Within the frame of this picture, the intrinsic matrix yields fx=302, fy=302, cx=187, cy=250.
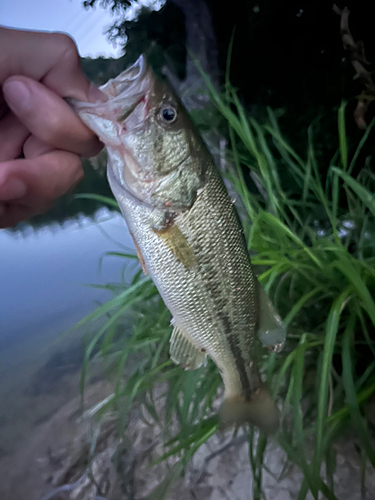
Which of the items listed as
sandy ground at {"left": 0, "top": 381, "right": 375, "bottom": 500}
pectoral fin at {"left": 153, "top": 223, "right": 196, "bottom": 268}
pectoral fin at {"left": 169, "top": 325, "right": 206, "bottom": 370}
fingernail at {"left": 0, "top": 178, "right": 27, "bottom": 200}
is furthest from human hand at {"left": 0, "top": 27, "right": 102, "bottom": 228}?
sandy ground at {"left": 0, "top": 381, "right": 375, "bottom": 500}

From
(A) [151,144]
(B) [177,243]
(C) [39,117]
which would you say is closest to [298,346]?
(B) [177,243]

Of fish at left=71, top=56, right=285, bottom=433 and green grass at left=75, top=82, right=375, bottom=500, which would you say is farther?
green grass at left=75, top=82, right=375, bottom=500

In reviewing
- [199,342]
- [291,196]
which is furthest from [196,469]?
[291,196]

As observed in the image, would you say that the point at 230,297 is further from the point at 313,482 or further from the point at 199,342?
the point at 313,482

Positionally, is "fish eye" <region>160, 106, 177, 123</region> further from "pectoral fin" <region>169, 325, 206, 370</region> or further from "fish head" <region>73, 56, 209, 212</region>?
"pectoral fin" <region>169, 325, 206, 370</region>

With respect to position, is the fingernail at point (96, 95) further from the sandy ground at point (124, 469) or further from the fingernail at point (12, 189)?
the sandy ground at point (124, 469)
